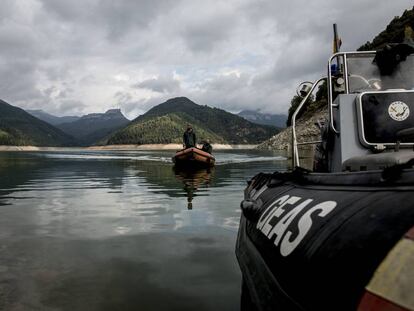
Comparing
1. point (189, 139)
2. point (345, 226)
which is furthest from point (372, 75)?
point (189, 139)

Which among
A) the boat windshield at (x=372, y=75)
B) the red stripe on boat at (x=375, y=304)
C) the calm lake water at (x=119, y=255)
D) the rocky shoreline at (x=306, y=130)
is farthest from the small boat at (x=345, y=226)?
the rocky shoreline at (x=306, y=130)

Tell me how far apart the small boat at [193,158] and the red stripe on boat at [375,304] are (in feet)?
86.8

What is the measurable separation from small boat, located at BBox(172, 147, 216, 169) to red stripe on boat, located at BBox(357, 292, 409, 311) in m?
26.5

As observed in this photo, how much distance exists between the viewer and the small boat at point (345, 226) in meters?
1.83

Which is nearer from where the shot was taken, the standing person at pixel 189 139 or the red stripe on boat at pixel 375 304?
the red stripe on boat at pixel 375 304

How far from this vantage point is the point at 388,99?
4.84m

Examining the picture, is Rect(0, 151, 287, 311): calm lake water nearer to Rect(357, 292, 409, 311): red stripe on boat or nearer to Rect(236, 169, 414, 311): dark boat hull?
Rect(236, 169, 414, 311): dark boat hull

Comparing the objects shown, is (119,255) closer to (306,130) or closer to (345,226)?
(345,226)

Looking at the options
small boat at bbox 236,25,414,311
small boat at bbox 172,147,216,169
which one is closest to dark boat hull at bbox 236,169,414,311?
small boat at bbox 236,25,414,311

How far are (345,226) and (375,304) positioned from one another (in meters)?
0.59

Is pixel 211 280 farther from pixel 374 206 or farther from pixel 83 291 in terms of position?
pixel 374 206

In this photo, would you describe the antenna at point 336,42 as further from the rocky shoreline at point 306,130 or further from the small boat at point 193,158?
the rocky shoreline at point 306,130

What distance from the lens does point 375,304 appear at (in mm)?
1736

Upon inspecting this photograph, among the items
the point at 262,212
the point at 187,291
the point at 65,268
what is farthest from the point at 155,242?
the point at 262,212
